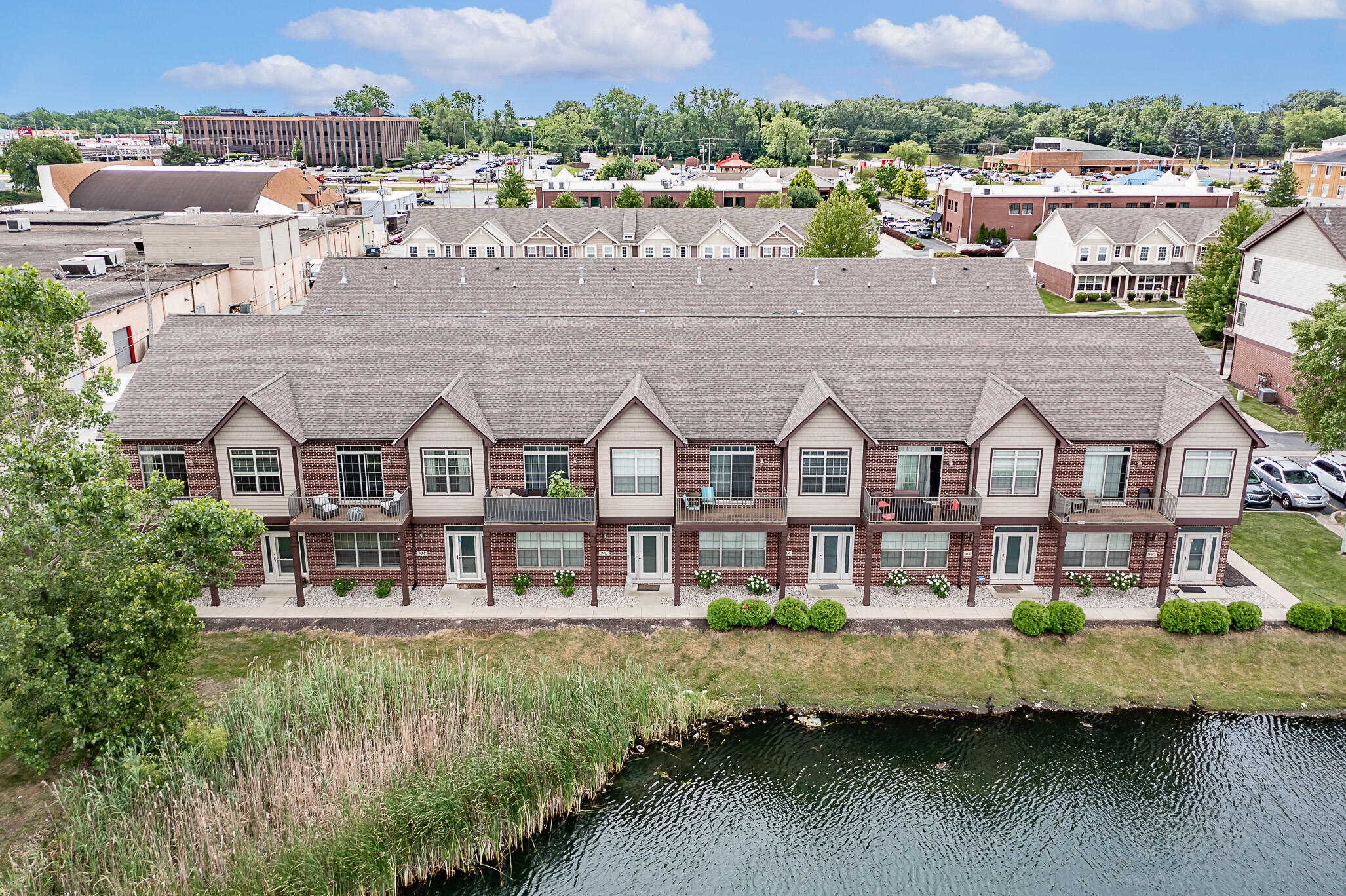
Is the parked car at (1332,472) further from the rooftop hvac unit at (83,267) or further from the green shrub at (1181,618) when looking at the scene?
the rooftop hvac unit at (83,267)

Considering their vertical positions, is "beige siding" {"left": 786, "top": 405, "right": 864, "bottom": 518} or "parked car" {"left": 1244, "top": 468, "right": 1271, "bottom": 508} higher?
"beige siding" {"left": 786, "top": 405, "right": 864, "bottom": 518}

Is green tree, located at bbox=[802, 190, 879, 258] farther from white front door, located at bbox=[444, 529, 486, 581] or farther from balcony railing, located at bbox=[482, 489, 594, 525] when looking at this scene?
white front door, located at bbox=[444, 529, 486, 581]

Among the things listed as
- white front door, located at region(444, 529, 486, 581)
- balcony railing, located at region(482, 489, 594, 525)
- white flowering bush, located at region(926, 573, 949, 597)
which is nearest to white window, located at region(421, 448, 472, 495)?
balcony railing, located at region(482, 489, 594, 525)

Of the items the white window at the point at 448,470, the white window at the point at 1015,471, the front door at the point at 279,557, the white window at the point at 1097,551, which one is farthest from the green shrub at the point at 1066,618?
the front door at the point at 279,557

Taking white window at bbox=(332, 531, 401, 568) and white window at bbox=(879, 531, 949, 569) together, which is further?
white window at bbox=(879, 531, 949, 569)

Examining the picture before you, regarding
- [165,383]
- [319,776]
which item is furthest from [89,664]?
[165,383]

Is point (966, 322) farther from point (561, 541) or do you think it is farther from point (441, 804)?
point (441, 804)
